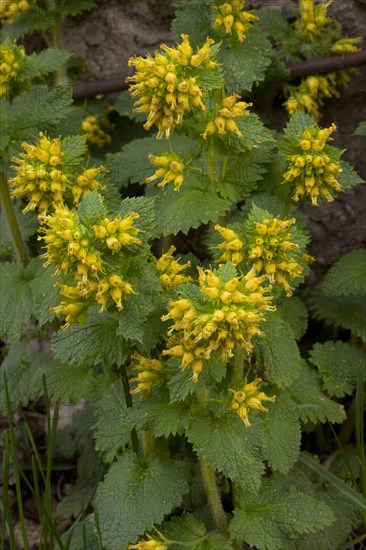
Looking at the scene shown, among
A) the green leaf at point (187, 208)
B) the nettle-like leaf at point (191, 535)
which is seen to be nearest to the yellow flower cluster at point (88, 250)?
the green leaf at point (187, 208)

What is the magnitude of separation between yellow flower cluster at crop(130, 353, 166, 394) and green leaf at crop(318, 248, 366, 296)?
3.19 ft

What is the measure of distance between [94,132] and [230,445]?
7.27 feet

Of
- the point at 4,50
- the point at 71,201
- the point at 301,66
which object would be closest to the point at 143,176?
the point at 71,201

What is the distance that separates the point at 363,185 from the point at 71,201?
1.81 meters

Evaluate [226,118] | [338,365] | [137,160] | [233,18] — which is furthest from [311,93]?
[338,365]

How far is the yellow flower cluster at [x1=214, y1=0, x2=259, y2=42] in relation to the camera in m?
2.88

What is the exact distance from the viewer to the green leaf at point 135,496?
2451mm

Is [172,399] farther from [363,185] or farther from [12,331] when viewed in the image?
[363,185]

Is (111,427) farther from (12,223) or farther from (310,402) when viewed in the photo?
(12,223)

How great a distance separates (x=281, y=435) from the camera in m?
2.65

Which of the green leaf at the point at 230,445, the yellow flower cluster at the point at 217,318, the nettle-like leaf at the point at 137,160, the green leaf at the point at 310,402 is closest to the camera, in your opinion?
the yellow flower cluster at the point at 217,318

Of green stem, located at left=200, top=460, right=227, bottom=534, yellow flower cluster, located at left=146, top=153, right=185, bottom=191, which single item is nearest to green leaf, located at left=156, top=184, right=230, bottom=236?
yellow flower cluster, located at left=146, top=153, right=185, bottom=191

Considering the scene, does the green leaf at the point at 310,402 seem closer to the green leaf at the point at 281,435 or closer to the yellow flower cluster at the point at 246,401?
the green leaf at the point at 281,435

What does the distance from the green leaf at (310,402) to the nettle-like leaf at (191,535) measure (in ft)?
1.73
